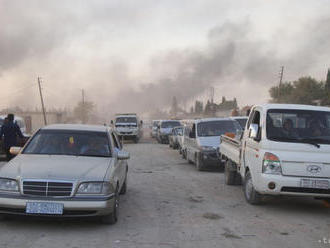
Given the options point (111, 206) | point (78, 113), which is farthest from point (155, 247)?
point (78, 113)

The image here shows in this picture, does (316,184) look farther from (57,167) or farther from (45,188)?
(45,188)

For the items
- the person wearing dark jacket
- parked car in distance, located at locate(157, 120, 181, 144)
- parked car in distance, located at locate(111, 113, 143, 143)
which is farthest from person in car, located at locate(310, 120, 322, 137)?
parked car in distance, located at locate(111, 113, 143, 143)

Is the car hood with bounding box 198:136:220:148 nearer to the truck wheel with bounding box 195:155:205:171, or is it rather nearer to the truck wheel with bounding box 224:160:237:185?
the truck wheel with bounding box 195:155:205:171

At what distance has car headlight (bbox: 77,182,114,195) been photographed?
20.4ft

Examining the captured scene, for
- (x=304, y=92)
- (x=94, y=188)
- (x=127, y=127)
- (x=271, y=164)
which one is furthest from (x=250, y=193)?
(x=304, y=92)

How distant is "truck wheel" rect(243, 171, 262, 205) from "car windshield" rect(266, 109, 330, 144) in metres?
1.01

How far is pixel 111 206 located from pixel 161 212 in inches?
58.1

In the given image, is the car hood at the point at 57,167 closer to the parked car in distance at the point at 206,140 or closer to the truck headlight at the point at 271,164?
the truck headlight at the point at 271,164

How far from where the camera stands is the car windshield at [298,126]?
26.2 ft

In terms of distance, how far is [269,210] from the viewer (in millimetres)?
8062

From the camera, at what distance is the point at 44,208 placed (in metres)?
6.00

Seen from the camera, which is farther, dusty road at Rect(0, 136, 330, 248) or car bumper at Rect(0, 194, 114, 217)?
car bumper at Rect(0, 194, 114, 217)

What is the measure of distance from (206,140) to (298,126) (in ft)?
20.7

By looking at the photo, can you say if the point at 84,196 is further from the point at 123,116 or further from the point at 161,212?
the point at 123,116
